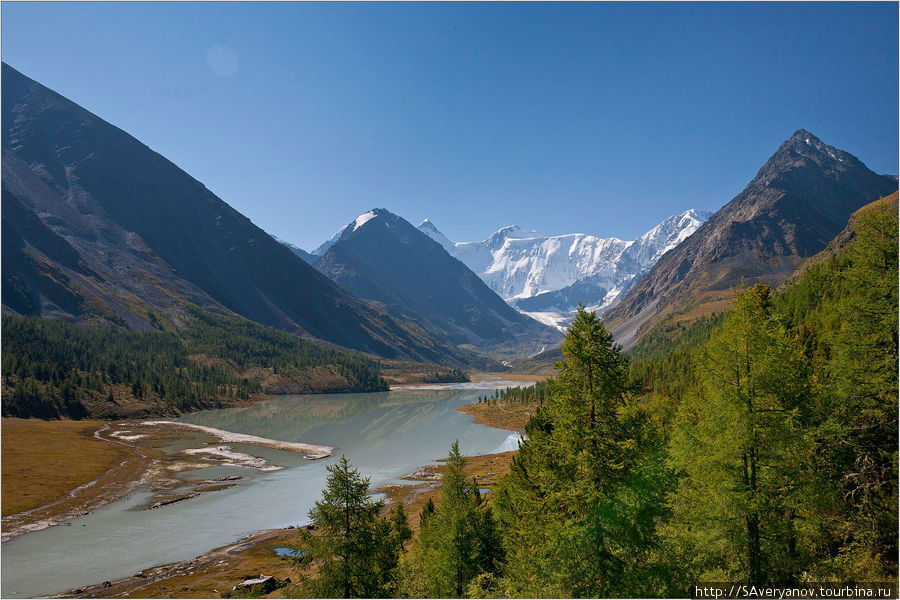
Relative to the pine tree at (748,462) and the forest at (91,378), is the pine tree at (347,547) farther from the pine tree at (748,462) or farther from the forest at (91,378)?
the forest at (91,378)

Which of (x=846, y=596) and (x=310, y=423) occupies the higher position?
(x=846, y=596)

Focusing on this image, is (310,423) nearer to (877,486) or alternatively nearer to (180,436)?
(180,436)

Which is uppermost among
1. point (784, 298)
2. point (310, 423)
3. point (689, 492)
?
point (784, 298)

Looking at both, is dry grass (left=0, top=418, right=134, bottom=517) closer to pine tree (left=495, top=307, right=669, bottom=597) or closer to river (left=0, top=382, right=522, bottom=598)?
river (left=0, top=382, right=522, bottom=598)

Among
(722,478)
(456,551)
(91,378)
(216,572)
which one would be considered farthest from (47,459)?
(722,478)

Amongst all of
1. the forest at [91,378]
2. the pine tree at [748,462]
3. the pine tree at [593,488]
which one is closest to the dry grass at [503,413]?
the forest at [91,378]

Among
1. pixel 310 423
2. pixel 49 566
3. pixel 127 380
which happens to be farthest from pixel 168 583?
pixel 127 380
